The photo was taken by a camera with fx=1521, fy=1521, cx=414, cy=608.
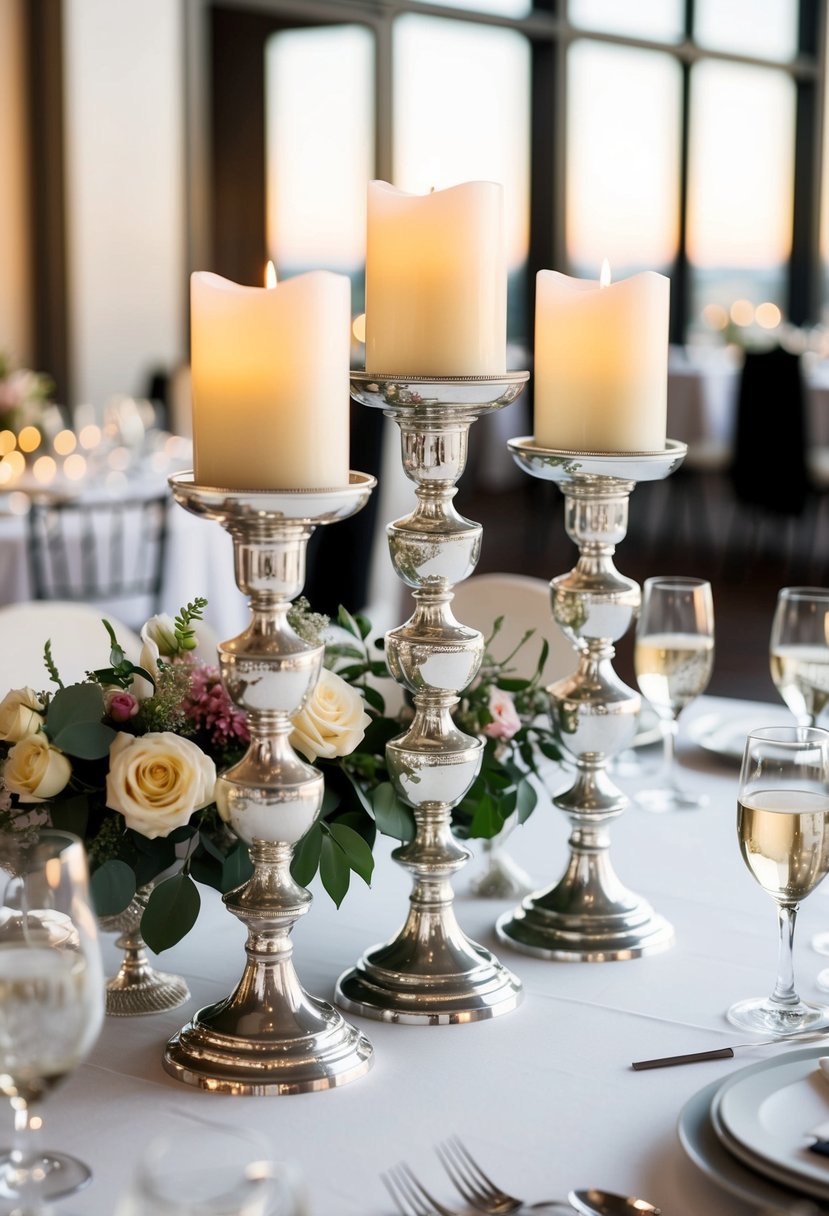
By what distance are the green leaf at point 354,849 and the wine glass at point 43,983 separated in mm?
317

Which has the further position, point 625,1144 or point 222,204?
point 222,204

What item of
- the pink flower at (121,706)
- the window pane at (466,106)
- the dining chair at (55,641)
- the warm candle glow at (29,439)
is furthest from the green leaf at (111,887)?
the window pane at (466,106)

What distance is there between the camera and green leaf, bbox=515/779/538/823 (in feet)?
3.97

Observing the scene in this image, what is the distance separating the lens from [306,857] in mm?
1057

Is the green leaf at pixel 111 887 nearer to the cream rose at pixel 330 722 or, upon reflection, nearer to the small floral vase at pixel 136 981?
the small floral vase at pixel 136 981

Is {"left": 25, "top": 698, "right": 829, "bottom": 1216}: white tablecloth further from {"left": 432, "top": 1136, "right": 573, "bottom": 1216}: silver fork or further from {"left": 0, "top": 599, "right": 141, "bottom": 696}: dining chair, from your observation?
{"left": 0, "top": 599, "right": 141, "bottom": 696}: dining chair

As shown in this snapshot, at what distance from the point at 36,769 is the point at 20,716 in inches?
1.7

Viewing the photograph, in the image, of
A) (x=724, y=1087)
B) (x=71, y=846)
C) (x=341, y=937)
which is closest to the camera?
(x=71, y=846)

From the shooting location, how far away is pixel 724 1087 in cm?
87

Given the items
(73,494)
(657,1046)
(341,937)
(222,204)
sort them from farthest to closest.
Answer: (222,204)
(73,494)
(341,937)
(657,1046)

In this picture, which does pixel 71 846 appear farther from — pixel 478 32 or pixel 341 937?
pixel 478 32

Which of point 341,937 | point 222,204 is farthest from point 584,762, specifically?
point 222,204

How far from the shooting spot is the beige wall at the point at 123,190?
21.6ft

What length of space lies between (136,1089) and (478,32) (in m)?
8.85
